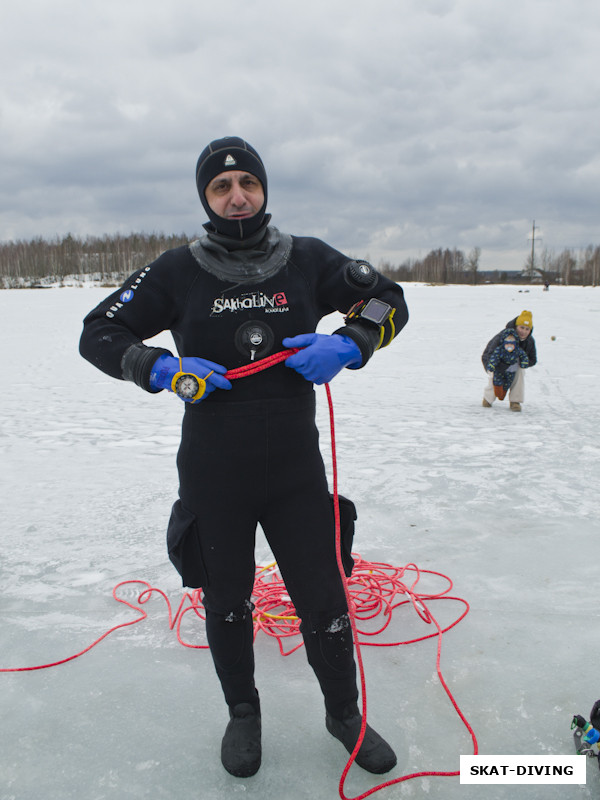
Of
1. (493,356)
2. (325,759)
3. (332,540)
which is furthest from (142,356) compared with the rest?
(493,356)

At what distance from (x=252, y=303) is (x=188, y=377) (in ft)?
1.06

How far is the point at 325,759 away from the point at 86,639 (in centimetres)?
119

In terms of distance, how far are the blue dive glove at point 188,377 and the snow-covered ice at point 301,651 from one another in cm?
119

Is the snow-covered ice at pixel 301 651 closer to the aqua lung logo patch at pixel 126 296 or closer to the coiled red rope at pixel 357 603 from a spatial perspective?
the coiled red rope at pixel 357 603

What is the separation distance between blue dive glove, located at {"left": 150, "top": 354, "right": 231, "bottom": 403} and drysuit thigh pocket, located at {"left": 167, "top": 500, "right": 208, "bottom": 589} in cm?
41

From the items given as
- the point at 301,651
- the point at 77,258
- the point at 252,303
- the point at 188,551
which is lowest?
the point at 301,651

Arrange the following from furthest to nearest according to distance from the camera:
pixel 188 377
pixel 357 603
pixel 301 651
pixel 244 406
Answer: pixel 357 603
pixel 301 651
pixel 244 406
pixel 188 377

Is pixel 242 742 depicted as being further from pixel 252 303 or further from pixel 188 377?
pixel 252 303

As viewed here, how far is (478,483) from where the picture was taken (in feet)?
14.2

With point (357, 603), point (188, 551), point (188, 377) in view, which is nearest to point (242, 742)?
point (188, 551)

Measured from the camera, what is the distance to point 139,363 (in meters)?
1.74

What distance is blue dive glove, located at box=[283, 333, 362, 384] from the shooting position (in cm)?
175

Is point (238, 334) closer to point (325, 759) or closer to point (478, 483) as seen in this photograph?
point (325, 759)

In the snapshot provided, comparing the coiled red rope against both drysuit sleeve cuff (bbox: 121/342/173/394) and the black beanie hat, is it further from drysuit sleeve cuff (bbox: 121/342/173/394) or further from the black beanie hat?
the black beanie hat
